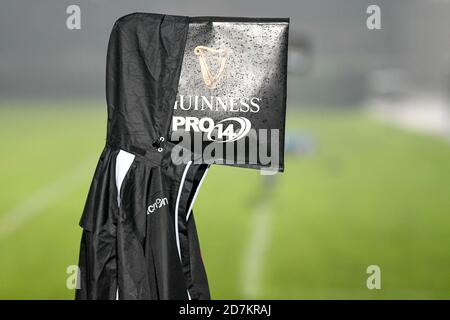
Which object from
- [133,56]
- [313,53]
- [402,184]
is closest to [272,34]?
[133,56]

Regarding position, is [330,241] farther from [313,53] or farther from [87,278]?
[87,278]

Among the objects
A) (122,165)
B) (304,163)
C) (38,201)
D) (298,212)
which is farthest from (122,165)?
(304,163)

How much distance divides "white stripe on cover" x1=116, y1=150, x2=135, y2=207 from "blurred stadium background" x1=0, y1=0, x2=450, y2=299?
81 cm

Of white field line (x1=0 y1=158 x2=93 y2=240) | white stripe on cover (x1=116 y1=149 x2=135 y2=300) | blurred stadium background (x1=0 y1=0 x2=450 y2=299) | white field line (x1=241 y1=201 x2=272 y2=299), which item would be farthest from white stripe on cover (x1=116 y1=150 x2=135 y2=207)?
white field line (x1=0 y1=158 x2=93 y2=240)

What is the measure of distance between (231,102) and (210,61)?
0.41 ft

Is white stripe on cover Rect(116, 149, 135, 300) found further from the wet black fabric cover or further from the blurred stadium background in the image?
the blurred stadium background

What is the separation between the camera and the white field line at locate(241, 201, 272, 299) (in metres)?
4.22

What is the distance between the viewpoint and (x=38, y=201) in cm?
573

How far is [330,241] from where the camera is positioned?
523 centimetres

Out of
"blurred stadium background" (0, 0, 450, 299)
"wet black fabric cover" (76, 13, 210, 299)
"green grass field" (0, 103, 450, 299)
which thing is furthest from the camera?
"green grass field" (0, 103, 450, 299)

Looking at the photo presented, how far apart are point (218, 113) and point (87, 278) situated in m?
0.59

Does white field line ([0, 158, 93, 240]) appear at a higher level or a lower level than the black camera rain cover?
lower

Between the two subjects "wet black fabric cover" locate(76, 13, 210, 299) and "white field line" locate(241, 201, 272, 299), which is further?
"white field line" locate(241, 201, 272, 299)

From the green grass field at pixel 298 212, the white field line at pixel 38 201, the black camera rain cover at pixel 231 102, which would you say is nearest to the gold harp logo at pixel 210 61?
the black camera rain cover at pixel 231 102
